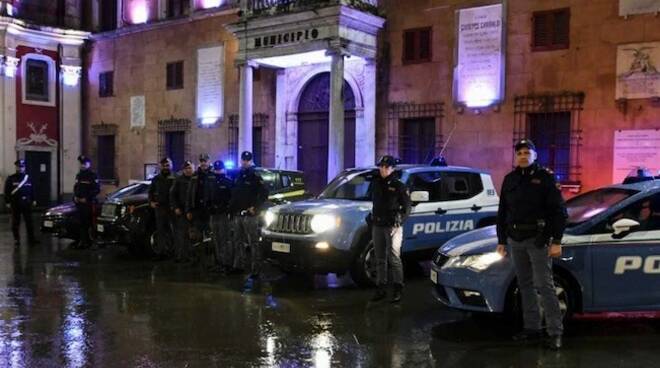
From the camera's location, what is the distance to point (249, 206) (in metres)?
9.55

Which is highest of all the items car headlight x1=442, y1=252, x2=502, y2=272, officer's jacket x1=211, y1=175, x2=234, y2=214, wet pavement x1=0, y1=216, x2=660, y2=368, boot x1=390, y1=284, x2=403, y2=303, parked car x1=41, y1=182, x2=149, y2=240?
officer's jacket x1=211, y1=175, x2=234, y2=214

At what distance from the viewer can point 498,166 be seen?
48.6 ft

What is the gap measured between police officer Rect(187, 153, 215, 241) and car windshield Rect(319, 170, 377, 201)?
1.94m

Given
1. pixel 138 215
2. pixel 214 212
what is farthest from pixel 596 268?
pixel 138 215

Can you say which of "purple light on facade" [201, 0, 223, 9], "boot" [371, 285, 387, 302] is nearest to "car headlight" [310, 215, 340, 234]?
"boot" [371, 285, 387, 302]

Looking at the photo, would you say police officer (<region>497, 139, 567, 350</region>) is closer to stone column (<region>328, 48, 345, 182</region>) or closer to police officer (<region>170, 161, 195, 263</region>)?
police officer (<region>170, 161, 195, 263</region>)

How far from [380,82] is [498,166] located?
384cm

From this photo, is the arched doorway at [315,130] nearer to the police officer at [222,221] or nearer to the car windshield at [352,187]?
the police officer at [222,221]

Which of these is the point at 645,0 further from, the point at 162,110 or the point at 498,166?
the point at 162,110

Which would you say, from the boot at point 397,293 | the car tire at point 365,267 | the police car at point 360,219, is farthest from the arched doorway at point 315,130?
the boot at point 397,293

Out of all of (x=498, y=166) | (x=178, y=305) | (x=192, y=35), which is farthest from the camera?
(x=192, y=35)

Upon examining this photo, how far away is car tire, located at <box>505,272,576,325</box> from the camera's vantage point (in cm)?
624

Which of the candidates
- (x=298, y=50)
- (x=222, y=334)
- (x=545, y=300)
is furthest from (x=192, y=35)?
Answer: (x=545, y=300)

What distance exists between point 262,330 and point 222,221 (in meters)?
3.90
